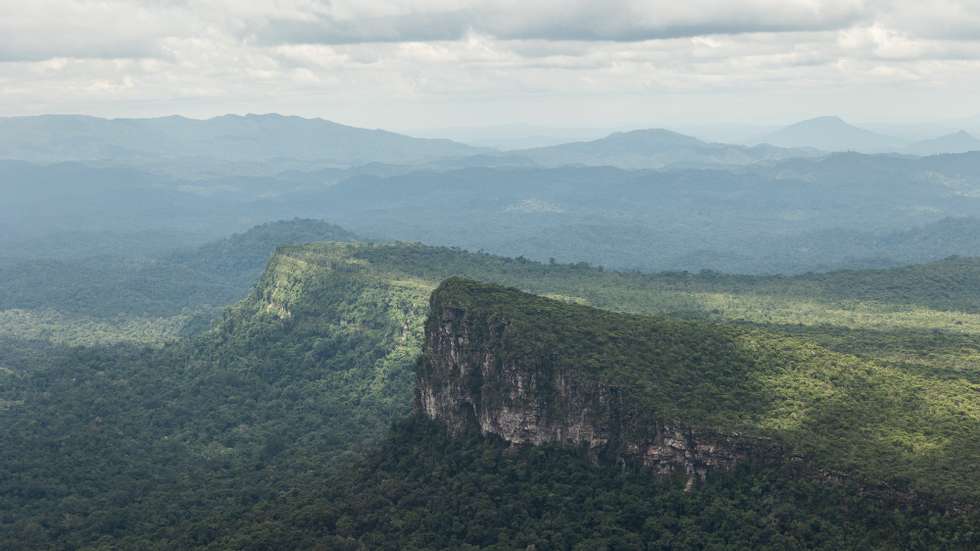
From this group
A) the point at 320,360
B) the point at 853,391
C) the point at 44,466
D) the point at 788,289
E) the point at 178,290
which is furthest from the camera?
the point at 178,290

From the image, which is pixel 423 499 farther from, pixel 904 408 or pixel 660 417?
pixel 904 408

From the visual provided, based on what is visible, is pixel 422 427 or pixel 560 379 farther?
pixel 422 427

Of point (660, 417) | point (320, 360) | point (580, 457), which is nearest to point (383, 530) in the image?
point (580, 457)

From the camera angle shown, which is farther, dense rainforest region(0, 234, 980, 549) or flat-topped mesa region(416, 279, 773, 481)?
flat-topped mesa region(416, 279, 773, 481)

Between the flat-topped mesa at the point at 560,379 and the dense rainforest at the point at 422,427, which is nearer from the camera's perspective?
the dense rainforest at the point at 422,427

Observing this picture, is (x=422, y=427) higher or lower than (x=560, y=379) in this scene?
lower
